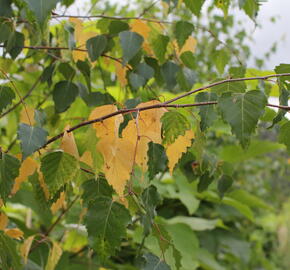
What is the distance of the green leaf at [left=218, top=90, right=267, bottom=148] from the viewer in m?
0.71

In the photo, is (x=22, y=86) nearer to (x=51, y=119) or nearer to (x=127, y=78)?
(x=51, y=119)

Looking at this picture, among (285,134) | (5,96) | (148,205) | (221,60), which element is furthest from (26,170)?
(221,60)

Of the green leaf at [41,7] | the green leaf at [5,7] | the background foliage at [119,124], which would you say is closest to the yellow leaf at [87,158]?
the background foliage at [119,124]

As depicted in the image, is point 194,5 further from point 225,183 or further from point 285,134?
point 225,183

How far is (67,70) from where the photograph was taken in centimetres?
125

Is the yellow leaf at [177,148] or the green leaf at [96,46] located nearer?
the yellow leaf at [177,148]

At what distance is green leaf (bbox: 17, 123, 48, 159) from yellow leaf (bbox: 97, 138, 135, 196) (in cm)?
11

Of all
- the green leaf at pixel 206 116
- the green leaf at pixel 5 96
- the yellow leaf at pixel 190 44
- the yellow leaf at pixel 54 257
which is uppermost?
the yellow leaf at pixel 190 44

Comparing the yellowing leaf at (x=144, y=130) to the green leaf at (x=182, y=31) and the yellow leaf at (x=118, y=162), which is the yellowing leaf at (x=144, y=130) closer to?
the yellow leaf at (x=118, y=162)

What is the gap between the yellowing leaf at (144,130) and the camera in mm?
789

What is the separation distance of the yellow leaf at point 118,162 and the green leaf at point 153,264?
0.44 ft

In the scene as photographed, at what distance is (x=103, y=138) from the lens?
809 millimetres

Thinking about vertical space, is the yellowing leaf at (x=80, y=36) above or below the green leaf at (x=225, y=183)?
above

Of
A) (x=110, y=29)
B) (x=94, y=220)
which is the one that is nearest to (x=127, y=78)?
(x=110, y=29)
